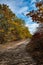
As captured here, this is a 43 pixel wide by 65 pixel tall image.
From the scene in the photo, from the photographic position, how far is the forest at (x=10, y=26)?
119 feet

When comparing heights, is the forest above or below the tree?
above

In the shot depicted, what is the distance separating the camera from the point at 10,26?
37219 millimetres

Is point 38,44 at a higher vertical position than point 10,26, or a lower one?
lower

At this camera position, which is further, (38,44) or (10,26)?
(10,26)

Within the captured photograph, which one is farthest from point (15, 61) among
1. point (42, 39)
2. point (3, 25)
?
point (3, 25)

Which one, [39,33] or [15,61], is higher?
[39,33]

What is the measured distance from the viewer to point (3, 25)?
35.9 m

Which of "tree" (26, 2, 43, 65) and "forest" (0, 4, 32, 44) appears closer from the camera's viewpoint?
"tree" (26, 2, 43, 65)

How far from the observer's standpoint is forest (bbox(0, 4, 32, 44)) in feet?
119

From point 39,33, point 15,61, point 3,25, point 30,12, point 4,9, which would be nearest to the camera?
point 15,61

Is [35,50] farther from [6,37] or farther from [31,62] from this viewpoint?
[6,37]

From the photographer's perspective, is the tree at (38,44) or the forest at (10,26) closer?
the tree at (38,44)

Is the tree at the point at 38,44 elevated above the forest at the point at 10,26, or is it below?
below

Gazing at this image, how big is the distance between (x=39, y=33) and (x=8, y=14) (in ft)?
64.7
